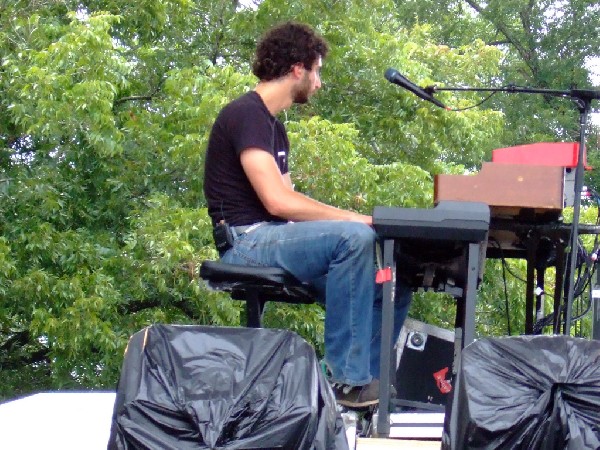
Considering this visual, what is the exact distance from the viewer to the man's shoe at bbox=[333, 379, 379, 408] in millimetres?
2354

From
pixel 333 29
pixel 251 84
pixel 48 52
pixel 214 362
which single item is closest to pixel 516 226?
pixel 214 362

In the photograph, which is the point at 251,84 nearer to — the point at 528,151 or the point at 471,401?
the point at 528,151

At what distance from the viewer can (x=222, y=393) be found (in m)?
1.79

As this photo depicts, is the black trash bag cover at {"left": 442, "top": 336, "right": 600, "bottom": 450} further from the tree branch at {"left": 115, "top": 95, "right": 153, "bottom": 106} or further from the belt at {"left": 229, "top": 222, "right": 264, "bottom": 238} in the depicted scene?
the tree branch at {"left": 115, "top": 95, "right": 153, "bottom": 106}

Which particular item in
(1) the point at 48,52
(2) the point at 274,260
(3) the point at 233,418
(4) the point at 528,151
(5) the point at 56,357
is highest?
(1) the point at 48,52

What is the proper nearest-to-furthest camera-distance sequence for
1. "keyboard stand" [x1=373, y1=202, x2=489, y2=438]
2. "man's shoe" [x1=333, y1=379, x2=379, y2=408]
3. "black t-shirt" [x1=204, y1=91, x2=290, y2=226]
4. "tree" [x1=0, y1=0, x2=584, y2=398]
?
"keyboard stand" [x1=373, y1=202, x2=489, y2=438]
"man's shoe" [x1=333, y1=379, x2=379, y2=408]
"black t-shirt" [x1=204, y1=91, x2=290, y2=226]
"tree" [x1=0, y1=0, x2=584, y2=398]

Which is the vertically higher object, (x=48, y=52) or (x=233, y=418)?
(x=48, y=52)

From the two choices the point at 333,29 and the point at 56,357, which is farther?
the point at 333,29

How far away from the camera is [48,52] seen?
447 centimetres

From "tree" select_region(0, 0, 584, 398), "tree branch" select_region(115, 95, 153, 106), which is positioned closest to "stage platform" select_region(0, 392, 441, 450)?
"tree" select_region(0, 0, 584, 398)

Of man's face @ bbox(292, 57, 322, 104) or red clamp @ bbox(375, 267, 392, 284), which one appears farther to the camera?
man's face @ bbox(292, 57, 322, 104)

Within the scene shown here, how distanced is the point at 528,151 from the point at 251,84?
213 cm

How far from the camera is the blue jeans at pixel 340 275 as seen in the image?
93.0 inches

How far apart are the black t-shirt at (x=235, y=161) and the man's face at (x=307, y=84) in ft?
0.39
